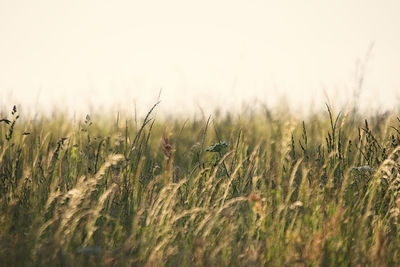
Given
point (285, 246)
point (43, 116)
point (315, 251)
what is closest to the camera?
point (315, 251)

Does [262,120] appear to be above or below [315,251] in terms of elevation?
above

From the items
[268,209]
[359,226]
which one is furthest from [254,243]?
[359,226]

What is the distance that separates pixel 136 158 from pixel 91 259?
1004mm

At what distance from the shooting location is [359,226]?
7.06 feet

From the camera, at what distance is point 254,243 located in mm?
2176

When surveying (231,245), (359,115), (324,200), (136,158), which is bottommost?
(231,245)

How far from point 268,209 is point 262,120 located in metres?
3.69

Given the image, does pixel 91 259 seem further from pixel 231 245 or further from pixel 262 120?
pixel 262 120

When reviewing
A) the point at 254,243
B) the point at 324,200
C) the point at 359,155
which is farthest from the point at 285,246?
Result: the point at 359,155

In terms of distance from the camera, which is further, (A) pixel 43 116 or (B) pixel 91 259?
(A) pixel 43 116

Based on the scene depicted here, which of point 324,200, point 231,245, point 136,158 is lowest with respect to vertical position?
point 231,245

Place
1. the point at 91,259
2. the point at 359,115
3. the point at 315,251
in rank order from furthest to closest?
the point at 359,115, the point at 315,251, the point at 91,259

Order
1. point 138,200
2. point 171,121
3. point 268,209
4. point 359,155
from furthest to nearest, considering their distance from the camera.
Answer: point 171,121 < point 359,155 < point 138,200 < point 268,209

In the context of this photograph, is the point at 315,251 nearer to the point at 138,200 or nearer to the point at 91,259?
the point at 91,259
